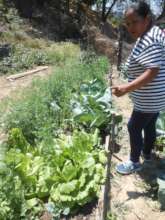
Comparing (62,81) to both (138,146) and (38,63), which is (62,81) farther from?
(38,63)

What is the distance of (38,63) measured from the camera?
9266 mm

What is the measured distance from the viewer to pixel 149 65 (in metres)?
3.28

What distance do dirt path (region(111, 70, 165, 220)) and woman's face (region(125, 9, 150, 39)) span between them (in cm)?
133

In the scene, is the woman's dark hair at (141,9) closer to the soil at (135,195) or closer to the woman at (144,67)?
the woman at (144,67)

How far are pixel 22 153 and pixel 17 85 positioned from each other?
3.57 m

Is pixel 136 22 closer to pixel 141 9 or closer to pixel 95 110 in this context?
pixel 141 9

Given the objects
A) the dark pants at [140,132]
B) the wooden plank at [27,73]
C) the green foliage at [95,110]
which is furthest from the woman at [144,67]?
the wooden plank at [27,73]

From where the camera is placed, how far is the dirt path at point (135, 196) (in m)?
3.51

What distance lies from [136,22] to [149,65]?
0.35 m

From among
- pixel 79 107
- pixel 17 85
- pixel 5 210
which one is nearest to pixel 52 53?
pixel 17 85

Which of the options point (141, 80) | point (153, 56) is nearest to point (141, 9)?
point (153, 56)

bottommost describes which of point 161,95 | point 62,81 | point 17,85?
point 17,85

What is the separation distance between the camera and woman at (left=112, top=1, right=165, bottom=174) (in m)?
3.29

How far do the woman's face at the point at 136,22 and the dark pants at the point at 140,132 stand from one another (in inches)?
28.1
